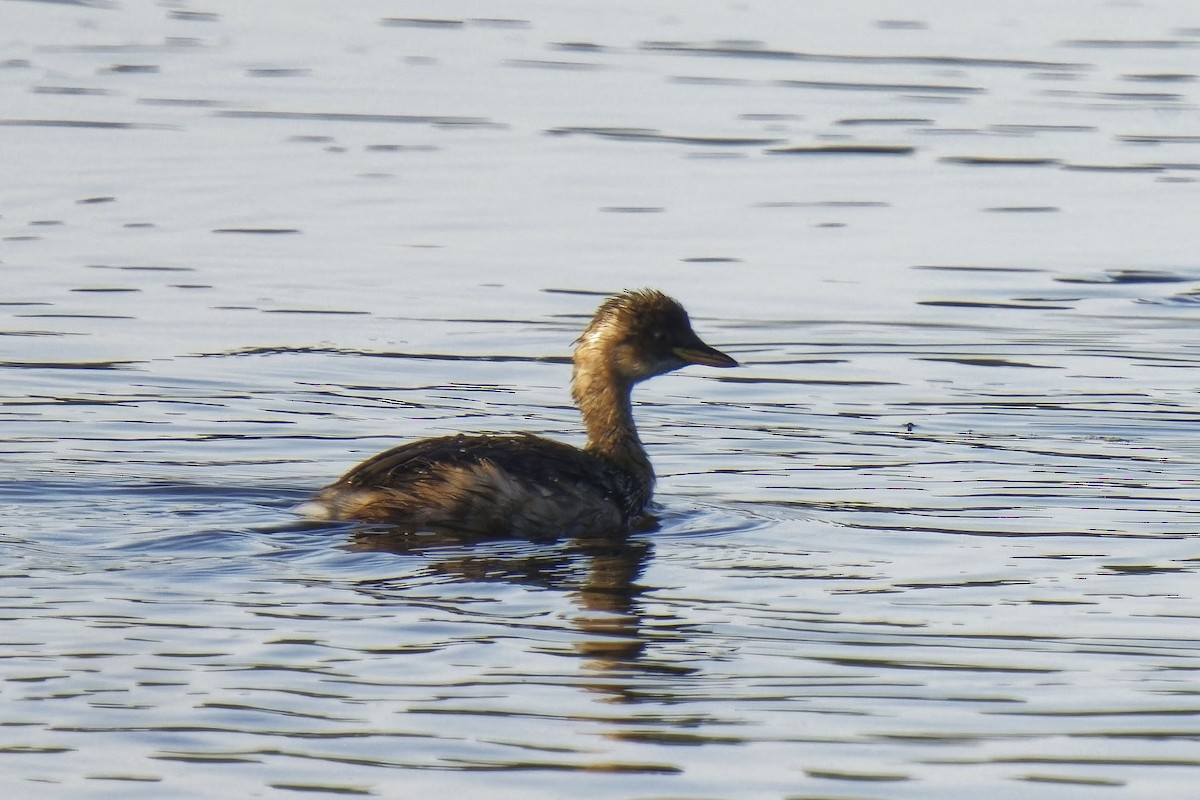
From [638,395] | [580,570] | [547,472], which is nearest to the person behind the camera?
[580,570]

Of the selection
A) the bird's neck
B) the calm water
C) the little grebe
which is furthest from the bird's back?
the bird's neck

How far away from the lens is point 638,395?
508 inches

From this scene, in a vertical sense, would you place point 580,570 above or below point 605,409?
below

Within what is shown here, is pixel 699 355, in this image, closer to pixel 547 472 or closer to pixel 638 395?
pixel 547 472

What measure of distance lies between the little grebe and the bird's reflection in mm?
119

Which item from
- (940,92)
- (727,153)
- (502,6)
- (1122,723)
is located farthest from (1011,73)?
(1122,723)

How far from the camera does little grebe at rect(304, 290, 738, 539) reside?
32.1ft

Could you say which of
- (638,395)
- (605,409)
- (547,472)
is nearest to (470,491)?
(547,472)

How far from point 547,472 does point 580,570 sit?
0.74 m

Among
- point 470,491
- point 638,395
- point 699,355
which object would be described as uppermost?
point 699,355

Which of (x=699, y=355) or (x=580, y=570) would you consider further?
(x=699, y=355)

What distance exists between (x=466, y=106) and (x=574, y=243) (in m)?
4.23

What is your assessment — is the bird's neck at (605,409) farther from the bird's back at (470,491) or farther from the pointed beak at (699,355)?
the bird's back at (470,491)

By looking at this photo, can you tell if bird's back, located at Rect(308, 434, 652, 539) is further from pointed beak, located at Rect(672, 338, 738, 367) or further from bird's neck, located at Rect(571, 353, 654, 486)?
pointed beak, located at Rect(672, 338, 738, 367)
